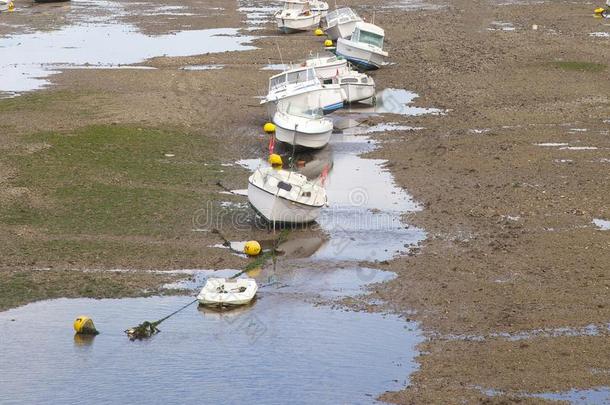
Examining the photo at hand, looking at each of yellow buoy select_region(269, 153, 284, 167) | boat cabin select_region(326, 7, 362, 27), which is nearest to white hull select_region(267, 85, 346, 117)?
yellow buoy select_region(269, 153, 284, 167)

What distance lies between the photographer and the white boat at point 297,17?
69.5 metres

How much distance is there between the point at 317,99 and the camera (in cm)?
4325

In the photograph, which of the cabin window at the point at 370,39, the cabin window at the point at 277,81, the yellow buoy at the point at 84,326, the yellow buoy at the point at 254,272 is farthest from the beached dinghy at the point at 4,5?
the yellow buoy at the point at 84,326

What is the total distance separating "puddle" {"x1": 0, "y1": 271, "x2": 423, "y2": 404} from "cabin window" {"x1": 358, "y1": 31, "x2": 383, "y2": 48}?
33056mm

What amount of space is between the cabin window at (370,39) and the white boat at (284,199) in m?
27.0

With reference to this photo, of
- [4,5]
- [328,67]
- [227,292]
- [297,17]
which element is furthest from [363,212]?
[4,5]

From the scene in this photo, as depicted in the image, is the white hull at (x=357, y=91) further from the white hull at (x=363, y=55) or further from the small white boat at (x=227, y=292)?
the small white boat at (x=227, y=292)

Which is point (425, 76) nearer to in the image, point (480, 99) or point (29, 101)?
point (480, 99)

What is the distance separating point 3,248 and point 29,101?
18.5 metres

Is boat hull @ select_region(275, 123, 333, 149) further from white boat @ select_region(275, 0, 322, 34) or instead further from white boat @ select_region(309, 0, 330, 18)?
white boat @ select_region(309, 0, 330, 18)

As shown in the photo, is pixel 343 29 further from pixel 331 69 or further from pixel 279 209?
pixel 279 209

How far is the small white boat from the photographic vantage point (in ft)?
81.2

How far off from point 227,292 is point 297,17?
47.3m

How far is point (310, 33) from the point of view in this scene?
2813 inches
